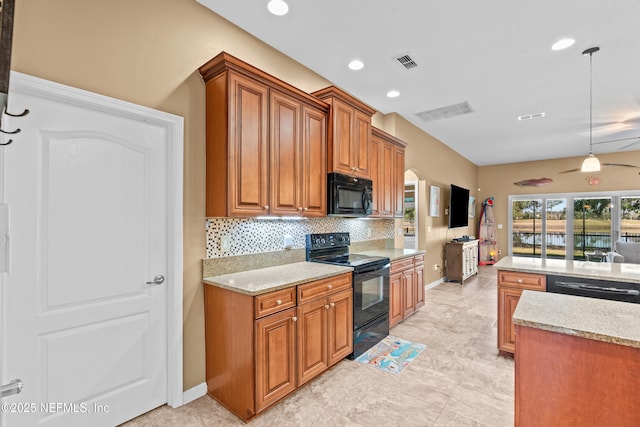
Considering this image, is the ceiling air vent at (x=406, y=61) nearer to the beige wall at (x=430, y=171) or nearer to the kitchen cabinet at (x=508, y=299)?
the beige wall at (x=430, y=171)

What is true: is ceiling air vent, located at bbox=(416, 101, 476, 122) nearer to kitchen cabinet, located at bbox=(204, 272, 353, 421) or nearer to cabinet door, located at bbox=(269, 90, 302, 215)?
cabinet door, located at bbox=(269, 90, 302, 215)

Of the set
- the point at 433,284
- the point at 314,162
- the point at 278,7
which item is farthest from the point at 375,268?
the point at 433,284

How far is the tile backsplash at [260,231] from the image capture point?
245cm

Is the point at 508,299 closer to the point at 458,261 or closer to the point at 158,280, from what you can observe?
the point at 158,280

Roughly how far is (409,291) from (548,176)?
21.8 feet

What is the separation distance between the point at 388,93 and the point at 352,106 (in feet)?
3.21

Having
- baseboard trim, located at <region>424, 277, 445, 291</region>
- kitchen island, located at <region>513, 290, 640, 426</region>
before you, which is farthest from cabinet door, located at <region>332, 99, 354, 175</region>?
baseboard trim, located at <region>424, 277, 445, 291</region>

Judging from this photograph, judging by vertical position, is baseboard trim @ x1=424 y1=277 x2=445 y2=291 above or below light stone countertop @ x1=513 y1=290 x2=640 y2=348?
below

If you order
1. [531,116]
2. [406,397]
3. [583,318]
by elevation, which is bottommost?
[406,397]

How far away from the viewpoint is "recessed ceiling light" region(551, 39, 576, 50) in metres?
2.79

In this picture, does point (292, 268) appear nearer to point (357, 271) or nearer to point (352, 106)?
point (357, 271)

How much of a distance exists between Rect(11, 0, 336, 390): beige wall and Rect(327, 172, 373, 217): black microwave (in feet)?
3.99

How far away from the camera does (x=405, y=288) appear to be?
153 inches

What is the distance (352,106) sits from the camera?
10.7 feet
